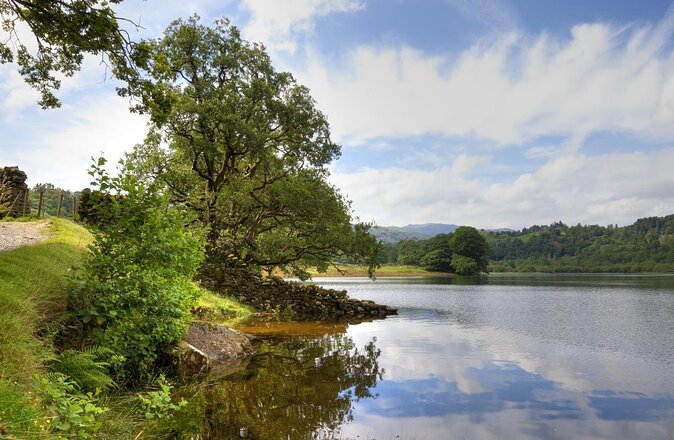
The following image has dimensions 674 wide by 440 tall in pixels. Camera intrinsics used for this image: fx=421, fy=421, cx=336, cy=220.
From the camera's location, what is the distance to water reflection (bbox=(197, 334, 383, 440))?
26.6 ft

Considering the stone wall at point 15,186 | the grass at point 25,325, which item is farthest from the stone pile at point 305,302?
the grass at point 25,325

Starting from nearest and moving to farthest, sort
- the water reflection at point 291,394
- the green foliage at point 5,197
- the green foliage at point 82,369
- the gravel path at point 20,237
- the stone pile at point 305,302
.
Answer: the green foliage at point 82,369 < the water reflection at point 291,394 < the gravel path at point 20,237 < the green foliage at point 5,197 < the stone pile at point 305,302

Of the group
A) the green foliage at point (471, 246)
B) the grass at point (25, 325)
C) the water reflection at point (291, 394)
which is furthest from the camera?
the green foliage at point (471, 246)

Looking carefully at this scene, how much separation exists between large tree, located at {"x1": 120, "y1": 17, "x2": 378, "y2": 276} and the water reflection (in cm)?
1339

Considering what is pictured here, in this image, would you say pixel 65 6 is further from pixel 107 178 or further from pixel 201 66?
pixel 201 66

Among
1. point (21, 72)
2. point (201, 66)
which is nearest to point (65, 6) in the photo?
point (21, 72)

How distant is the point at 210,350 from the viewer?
12.8 metres

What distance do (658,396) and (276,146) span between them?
25200 millimetres

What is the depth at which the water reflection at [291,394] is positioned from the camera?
811 centimetres

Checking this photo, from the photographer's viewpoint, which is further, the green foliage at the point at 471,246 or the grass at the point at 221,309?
the green foliage at the point at 471,246

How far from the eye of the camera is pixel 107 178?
9.60 meters

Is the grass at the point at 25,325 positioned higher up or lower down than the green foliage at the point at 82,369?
higher up

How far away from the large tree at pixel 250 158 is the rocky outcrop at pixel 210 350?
12.2 meters

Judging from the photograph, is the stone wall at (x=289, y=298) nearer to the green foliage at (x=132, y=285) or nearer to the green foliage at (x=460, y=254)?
the green foliage at (x=132, y=285)
